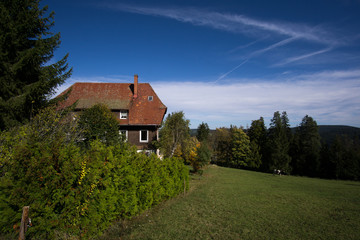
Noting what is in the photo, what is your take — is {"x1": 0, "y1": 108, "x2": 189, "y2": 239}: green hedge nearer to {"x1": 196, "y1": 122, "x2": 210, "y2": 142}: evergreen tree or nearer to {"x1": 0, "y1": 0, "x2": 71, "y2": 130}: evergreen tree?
{"x1": 0, "y1": 0, "x2": 71, "y2": 130}: evergreen tree

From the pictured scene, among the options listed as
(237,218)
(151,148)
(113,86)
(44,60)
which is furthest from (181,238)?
(113,86)

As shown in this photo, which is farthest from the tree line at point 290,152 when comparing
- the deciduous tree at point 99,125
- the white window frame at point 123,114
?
the deciduous tree at point 99,125

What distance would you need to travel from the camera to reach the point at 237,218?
8.88 metres

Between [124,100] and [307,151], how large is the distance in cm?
4161

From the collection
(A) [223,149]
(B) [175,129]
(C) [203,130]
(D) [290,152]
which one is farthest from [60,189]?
(C) [203,130]

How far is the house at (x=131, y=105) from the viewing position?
84.7ft

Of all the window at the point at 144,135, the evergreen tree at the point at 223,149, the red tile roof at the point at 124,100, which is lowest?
the evergreen tree at the point at 223,149

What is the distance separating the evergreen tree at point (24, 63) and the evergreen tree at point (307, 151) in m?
48.1

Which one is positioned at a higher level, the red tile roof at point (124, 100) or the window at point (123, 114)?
the red tile roof at point (124, 100)

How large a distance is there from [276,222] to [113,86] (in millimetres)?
26792

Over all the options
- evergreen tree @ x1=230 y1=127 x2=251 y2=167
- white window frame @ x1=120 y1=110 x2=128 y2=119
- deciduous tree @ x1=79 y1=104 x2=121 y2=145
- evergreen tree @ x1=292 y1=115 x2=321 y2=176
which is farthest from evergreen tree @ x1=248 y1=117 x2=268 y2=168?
deciduous tree @ x1=79 y1=104 x2=121 y2=145

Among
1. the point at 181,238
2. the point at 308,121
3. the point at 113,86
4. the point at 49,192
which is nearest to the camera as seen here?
the point at 49,192

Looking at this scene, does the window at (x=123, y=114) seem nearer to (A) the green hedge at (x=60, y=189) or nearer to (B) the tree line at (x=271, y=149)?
(B) the tree line at (x=271, y=149)

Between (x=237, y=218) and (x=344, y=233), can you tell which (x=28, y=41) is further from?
(x=344, y=233)
